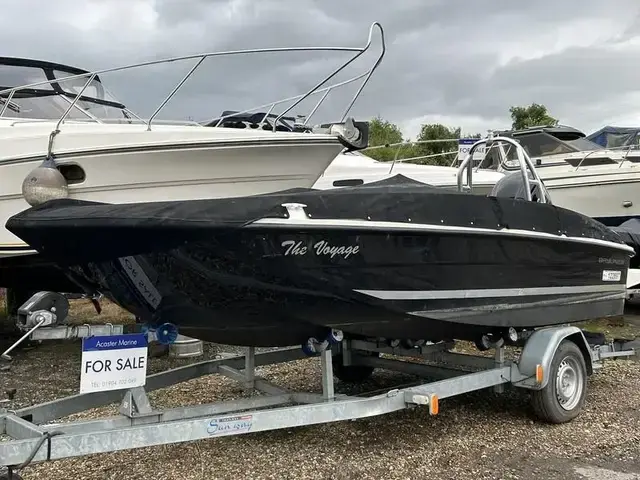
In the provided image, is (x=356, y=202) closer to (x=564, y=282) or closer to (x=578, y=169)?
(x=564, y=282)

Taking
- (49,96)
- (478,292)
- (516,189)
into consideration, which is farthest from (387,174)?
(478,292)

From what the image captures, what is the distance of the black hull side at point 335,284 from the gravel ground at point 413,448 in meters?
0.64

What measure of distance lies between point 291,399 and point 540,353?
1612mm

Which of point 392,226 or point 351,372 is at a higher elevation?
point 392,226

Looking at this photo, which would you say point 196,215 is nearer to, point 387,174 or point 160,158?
point 160,158

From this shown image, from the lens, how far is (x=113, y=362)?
10.1 ft

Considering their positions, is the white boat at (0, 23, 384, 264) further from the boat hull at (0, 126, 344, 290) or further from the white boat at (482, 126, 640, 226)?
the white boat at (482, 126, 640, 226)

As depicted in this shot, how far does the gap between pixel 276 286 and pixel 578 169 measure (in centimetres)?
796

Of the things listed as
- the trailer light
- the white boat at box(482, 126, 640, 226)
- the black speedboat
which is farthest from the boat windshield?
the white boat at box(482, 126, 640, 226)

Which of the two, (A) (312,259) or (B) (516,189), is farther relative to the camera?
(B) (516,189)

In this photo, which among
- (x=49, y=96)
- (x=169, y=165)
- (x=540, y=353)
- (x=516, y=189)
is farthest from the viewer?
(x=49, y=96)

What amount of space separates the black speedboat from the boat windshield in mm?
3154

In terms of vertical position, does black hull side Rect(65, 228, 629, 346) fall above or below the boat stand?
above

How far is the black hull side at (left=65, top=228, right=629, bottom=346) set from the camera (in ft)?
10.6
